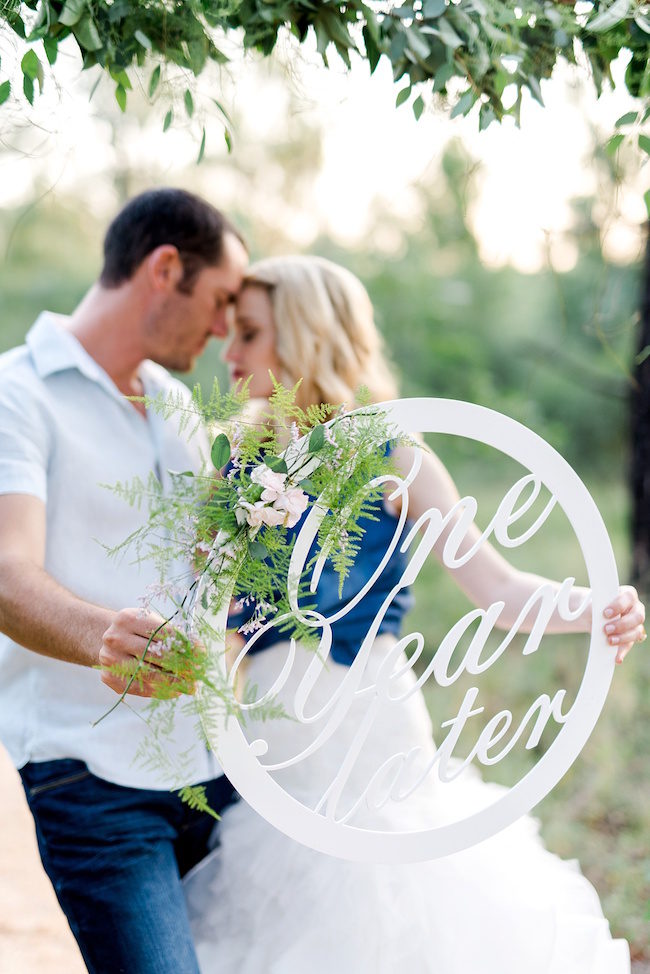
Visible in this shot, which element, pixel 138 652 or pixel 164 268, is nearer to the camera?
pixel 138 652

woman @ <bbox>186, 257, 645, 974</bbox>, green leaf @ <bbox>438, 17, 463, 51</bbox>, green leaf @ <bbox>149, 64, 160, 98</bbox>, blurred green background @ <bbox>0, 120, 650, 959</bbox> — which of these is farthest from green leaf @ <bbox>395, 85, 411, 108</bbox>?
woman @ <bbox>186, 257, 645, 974</bbox>

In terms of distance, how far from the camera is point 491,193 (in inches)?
151

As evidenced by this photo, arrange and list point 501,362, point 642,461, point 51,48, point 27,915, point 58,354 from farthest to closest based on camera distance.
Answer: point 501,362
point 642,461
point 27,915
point 58,354
point 51,48

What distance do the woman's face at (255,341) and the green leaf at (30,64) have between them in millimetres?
883

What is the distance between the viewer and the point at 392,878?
1.73 m

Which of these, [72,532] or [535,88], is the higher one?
[535,88]

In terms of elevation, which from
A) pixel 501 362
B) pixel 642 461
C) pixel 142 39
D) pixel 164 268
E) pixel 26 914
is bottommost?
pixel 501 362

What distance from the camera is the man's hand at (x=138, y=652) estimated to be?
1.31 m

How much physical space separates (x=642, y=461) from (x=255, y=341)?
87.4 inches

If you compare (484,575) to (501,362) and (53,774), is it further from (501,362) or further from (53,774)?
(501,362)

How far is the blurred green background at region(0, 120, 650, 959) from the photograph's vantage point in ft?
10.6

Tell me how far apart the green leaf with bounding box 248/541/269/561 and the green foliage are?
2.74ft

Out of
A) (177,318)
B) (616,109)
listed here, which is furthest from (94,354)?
(616,109)

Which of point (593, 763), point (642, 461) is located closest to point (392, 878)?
point (593, 763)
